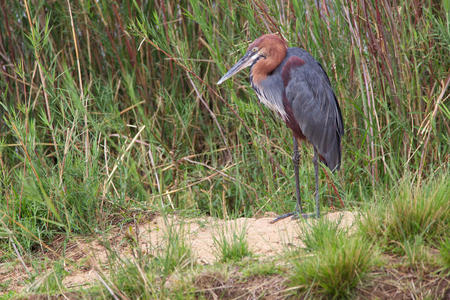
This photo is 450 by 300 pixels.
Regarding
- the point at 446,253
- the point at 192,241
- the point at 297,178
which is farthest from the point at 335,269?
the point at 297,178

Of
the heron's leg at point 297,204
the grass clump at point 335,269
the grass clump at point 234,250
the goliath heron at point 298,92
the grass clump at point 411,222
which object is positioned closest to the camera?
the grass clump at point 335,269

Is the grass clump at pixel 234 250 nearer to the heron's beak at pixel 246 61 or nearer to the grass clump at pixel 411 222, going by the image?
the grass clump at pixel 411 222

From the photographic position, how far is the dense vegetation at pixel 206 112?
11.0 feet

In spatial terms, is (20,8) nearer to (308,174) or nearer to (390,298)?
(308,174)

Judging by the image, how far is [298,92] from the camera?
11.5ft

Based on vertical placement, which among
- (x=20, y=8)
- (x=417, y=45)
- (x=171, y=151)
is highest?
(x=20, y=8)

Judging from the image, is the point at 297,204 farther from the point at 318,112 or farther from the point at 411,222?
the point at 411,222

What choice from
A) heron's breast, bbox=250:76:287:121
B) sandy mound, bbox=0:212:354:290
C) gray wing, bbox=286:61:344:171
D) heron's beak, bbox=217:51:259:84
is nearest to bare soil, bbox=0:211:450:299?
sandy mound, bbox=0:212:354:290

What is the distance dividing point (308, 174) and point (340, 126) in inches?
18.8

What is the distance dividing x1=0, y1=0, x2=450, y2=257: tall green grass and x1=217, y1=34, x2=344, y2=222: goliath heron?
174 mm

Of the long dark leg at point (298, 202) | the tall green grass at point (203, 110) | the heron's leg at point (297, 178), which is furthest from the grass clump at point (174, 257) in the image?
the heron's leg at point (297, 178)

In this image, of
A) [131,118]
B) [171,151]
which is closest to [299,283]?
[171,151]

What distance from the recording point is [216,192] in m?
4.38

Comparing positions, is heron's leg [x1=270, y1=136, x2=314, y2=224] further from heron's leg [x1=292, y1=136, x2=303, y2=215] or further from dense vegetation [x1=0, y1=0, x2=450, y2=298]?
dense vegetation [x1=0, y1=0, x2=450, y2=298]
